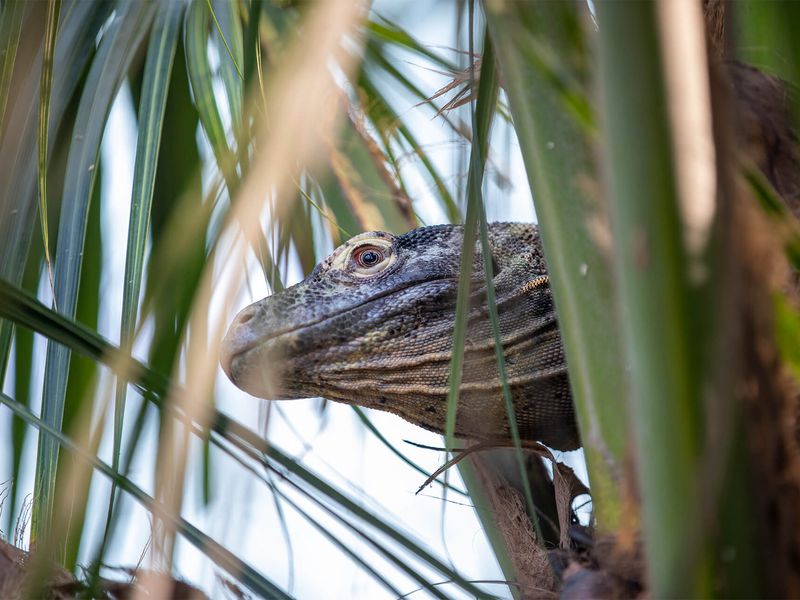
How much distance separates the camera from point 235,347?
2.79 m

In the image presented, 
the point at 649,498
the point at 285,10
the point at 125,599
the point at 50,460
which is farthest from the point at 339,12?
the point at 285,10

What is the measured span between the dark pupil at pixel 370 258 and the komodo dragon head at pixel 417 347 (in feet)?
0.22

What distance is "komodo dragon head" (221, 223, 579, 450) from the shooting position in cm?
280

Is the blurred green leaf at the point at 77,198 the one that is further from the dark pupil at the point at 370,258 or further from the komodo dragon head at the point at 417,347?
the dark pupil at the point at 370,258

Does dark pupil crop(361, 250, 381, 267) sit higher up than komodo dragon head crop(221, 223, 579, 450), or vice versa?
dark pupil crop(361, 250, 381, 267)

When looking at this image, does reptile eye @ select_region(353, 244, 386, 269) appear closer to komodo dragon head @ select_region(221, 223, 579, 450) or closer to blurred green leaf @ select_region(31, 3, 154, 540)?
komodo dragon head @ select_region(221, 223, 579, 450)

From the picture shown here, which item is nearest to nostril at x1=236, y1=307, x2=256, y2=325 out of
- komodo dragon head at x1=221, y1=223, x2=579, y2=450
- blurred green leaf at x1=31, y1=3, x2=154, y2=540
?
komodo dragon head at x1=221, y1=223, x2=579, y2=450

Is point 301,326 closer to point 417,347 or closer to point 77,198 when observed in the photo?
point 417,347

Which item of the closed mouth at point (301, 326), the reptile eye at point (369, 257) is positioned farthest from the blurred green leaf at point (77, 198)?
the reptile eye at point (369, 257)

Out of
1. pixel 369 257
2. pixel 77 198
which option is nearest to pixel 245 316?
pixel 369 257

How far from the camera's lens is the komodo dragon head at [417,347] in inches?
110

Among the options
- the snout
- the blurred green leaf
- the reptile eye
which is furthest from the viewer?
the reptile eye

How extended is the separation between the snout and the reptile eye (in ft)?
1.43

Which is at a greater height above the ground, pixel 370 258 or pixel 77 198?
pixel 370 258
